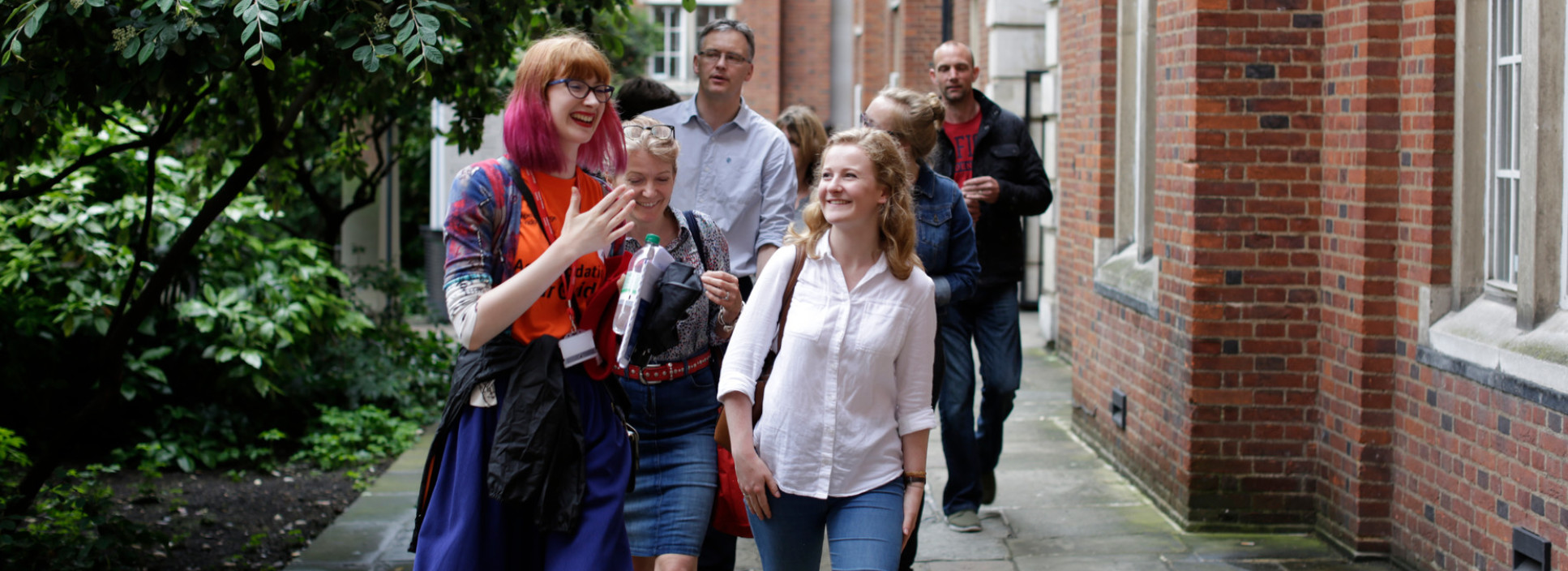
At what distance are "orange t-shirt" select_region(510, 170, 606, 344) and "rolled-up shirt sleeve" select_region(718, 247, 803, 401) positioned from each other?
385 mm

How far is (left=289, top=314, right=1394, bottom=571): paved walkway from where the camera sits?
5.65m

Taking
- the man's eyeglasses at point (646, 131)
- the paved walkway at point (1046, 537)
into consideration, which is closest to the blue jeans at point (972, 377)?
the paved walkway at point (1046, 537)

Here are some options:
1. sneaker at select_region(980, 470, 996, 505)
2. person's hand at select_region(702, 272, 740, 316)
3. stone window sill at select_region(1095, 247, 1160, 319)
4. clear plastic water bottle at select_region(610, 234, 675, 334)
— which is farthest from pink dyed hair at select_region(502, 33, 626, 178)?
stone window sill at select_region(1095, 247, 1160, 319)

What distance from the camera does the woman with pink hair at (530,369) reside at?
121 inches

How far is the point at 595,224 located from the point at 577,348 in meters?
0.34

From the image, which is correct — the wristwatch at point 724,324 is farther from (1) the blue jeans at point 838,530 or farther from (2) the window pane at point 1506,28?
(2) the window pane at point 1506,28

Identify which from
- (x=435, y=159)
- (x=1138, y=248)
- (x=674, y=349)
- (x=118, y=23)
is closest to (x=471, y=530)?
(x=674, y=349)

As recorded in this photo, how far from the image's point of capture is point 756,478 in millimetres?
3412

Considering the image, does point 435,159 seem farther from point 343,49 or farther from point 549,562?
point 549,562

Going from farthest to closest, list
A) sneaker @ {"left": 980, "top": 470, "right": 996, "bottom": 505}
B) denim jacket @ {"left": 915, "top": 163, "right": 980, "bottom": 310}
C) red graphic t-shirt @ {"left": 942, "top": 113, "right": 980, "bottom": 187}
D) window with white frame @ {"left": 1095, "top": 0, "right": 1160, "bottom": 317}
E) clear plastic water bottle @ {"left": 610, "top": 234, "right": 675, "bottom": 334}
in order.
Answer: window with white frame @ {"left": 1095, "top": 0, "right": 1160, "bottom": 317}
sneaker @ {"left": 980, "top": 470, "right": 996, "bottom": 505}
red graphic t-shirt @ {"left": 942, "top": 113, "right": 980, "bottom": 187}
denim jacket @ {"left": 915, "top": 163, "right": 980, "bottom": 310}
clear plastic water bottle @ {"left": 610, "top": 234, "right": 675, "bottom": 334}

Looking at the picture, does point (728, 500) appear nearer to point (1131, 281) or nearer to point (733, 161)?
point (733, 161)

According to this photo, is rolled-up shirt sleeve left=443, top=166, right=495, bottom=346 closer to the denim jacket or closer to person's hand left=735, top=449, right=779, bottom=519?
person's hand left=735, top=449, right=779, bottom=519

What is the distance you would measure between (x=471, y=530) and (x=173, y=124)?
2.90 metres

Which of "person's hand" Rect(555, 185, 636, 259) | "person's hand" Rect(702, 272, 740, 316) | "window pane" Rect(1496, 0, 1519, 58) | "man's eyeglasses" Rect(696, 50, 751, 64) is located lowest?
"person's hand" Rect(702, 272, 740, 316)
